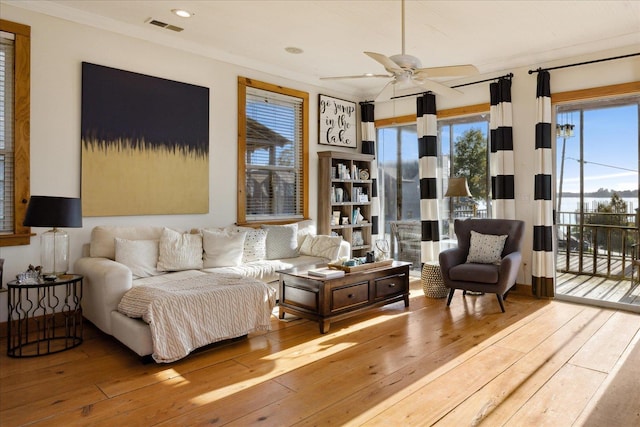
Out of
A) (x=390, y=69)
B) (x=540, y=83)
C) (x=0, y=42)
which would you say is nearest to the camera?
(x=390, y=69)

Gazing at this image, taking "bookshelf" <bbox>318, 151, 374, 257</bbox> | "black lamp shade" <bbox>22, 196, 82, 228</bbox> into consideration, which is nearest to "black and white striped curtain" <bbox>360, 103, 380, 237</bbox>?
"bookshelf" <bbox>318, 151, 374, 257</bbox>

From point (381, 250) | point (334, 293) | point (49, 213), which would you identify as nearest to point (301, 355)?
point (334, 293)

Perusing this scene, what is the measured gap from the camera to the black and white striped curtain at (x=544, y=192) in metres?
5.00

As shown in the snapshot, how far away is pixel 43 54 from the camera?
386 centimetres

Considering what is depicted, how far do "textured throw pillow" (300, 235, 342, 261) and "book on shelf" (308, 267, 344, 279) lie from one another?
1071 millimetres

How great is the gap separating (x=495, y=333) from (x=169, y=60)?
14.1 feet

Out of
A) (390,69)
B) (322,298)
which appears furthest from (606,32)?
(322,298)

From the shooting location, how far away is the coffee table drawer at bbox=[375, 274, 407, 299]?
433 centimetres

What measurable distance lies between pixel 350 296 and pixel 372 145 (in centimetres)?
336

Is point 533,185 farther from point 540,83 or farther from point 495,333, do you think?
point 495,333

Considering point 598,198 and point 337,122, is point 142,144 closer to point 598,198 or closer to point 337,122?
point 337,122

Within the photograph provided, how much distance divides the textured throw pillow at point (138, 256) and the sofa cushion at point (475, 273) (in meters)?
3.02

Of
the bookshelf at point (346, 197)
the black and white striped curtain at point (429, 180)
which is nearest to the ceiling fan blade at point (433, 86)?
the black and white striped curtain at point (429, 180)

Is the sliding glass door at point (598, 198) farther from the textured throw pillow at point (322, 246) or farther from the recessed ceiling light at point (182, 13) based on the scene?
the recessed ceiling light at point (182, 13)
